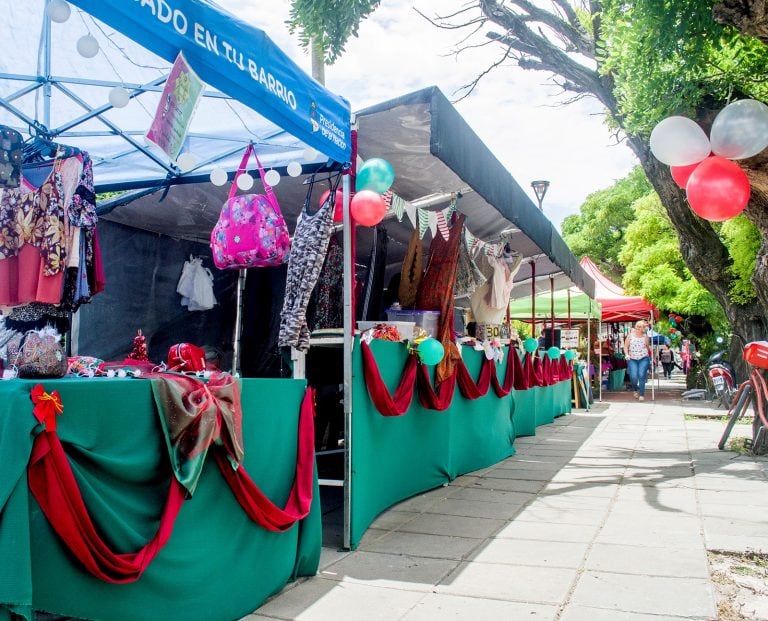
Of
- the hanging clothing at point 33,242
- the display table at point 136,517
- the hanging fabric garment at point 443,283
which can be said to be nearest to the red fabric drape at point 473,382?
the hanging fabric garment at point 443,283

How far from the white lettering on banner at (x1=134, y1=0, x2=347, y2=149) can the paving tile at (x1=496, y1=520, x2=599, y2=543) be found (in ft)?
9.79

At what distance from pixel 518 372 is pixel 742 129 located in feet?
16.6

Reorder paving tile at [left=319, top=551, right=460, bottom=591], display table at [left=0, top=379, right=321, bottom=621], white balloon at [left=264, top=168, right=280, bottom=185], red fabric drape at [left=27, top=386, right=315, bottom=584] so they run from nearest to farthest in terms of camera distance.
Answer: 1. display table at [left=0, top=379, right=321, bottom=621]
2. red fabric drape at [left=27, top=386, right=315, bottom=584]
3. paving tile at [left=319, top=551, right=460, bottom=591]
4. white balloon at [left=264, top=168, right=280, bottom=185]

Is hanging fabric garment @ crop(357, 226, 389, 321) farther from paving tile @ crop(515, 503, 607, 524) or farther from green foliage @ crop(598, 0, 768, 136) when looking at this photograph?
green foliage @ crop(598, 0, 768, 136)

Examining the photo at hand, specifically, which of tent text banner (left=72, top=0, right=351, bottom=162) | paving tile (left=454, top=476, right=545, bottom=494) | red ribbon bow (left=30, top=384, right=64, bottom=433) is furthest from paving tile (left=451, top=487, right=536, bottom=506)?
red ribbon bow (left=30, top=384, right=64, bottom=433)

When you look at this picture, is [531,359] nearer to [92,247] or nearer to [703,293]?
[92,247]

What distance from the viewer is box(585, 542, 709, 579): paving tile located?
3955 millimetres

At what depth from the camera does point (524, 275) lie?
12.5 meters

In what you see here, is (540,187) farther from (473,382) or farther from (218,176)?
(218,176)

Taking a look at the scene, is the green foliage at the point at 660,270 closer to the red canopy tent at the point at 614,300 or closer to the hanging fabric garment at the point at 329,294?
the red canopy tent at the point at 614,300

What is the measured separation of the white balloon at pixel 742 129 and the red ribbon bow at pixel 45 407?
413 centimetres

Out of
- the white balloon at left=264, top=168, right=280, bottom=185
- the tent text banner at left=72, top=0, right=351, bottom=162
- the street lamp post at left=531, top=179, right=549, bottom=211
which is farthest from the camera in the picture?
the street lamp post at left=531, top=179, right=549, bottom=211

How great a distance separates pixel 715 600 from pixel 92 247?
4316 millimetres

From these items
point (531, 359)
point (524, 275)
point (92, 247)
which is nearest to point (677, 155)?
point (92, 247)
